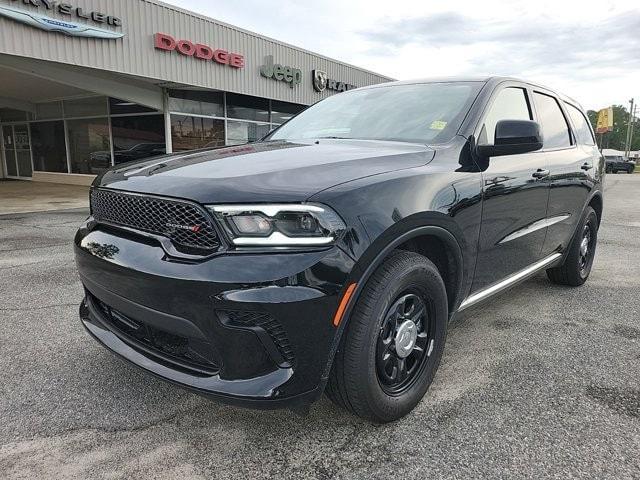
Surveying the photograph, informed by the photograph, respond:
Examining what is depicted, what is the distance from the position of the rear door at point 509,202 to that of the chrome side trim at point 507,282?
4 centimetres

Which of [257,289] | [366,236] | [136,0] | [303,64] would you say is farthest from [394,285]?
[303,64]

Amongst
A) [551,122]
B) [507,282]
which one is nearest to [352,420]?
[507,282]

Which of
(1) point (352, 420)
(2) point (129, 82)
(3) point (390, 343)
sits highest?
(2) point (129, 82)

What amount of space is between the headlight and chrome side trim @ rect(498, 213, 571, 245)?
1.49 m

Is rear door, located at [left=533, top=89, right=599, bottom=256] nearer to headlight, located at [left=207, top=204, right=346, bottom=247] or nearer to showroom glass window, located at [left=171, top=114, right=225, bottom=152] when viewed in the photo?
headlight, located at [left=207, top=204, right=346, bottom=247]

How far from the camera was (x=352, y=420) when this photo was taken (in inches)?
91.9

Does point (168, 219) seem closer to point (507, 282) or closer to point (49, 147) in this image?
point (507, 282)

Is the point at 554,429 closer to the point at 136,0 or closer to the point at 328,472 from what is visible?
the point at 328,472

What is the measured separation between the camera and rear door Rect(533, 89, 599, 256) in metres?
3.56

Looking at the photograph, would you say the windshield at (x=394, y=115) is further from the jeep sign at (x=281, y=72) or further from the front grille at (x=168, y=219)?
the jeep sign at (x=281, y=72)

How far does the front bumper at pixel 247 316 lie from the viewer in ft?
5.79

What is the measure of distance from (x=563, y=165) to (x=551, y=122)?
385 millimetres

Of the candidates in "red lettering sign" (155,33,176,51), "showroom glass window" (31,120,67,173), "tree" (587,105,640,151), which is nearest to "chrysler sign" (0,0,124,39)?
"red lettering sign" (155,33,176,51)

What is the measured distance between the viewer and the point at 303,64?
1722 cm
